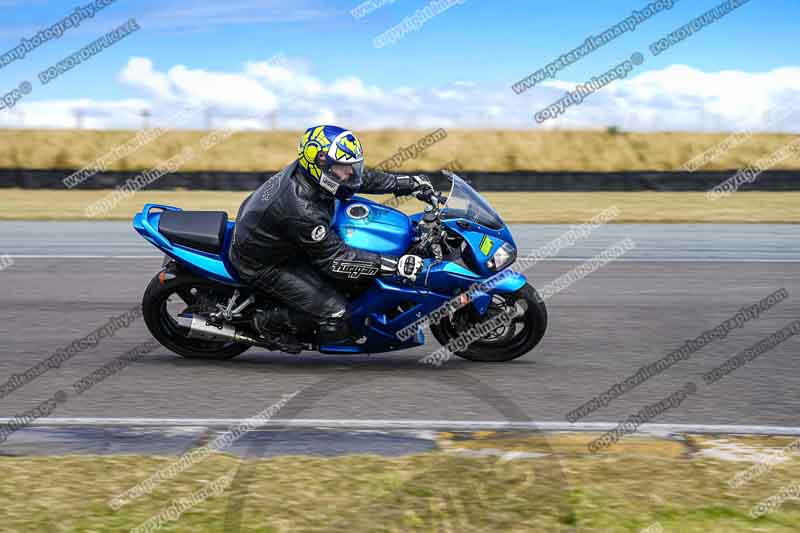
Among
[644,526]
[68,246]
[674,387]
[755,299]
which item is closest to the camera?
[644,526]

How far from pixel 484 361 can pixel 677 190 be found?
1699 centimetres

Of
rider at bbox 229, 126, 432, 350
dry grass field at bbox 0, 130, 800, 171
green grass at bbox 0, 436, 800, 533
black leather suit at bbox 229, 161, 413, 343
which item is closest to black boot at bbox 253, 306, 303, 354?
rider at bbox 229, 126, 432, 350

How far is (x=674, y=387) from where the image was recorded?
21.7 ft

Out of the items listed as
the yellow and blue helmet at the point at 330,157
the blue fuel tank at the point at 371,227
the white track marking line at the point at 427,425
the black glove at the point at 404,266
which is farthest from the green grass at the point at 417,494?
the yellow and blue helmet at the point at 330,157

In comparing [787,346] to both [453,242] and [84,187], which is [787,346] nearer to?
[453,242]

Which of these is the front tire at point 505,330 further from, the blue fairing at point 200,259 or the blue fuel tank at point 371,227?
the blue fairing at point 200,259

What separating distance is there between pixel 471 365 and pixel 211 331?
1758mm

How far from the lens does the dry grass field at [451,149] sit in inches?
1228

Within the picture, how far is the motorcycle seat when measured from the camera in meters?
6.94

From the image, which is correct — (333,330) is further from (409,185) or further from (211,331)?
(409,185)

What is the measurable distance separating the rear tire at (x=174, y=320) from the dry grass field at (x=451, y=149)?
22958 mm

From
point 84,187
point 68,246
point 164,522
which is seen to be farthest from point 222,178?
point 164,522

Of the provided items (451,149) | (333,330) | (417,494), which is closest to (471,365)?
(333,330)

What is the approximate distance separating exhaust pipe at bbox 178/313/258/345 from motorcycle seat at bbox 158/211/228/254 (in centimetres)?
48
